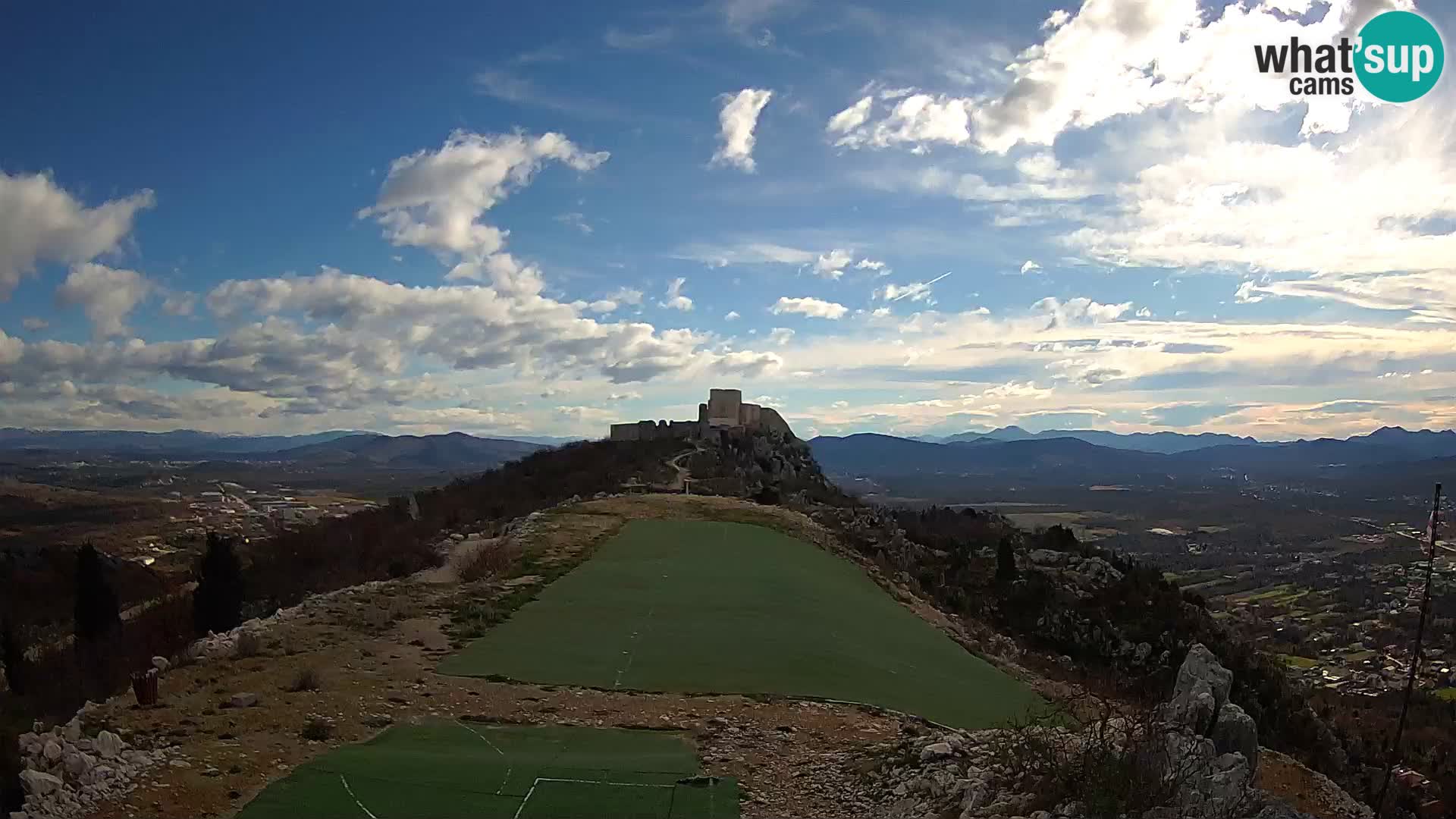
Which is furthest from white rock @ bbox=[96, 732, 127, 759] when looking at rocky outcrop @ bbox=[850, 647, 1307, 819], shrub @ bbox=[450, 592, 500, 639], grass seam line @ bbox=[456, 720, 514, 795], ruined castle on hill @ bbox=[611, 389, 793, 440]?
ruined castle on hill @ bbox=[611, 389, 793, 440]

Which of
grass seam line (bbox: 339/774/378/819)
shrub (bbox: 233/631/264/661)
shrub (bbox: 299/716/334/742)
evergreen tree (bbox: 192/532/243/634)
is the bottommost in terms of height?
evergreen tree (bbox: 192/532/243/634)

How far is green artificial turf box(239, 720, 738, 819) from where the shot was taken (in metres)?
8.21

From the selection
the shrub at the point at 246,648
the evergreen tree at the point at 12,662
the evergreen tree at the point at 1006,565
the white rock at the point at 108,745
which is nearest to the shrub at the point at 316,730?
the white rock at the point at 108,745

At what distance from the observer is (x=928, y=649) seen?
65.3 ft

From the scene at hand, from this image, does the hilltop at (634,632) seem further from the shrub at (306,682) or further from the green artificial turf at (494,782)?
the green artificial turf at (494,782)

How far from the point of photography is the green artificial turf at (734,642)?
45.9 feet

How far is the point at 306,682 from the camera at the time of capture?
11.8 meters

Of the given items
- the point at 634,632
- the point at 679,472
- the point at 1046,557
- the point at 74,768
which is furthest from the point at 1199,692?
the point at 679,472

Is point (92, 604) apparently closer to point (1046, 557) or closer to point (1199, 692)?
point (1199, 692)

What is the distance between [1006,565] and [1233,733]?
33.6m

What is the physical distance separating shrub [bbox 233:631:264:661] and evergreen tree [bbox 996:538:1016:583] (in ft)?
108

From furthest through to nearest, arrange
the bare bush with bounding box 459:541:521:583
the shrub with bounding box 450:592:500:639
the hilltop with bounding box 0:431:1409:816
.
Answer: the bare bush with bounding box 459:541:521:583
the shrub with bounding box 450:592:500:639
the hilltop with bounding box 0:431:1409:816

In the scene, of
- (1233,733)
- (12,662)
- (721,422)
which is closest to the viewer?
(1233,733)

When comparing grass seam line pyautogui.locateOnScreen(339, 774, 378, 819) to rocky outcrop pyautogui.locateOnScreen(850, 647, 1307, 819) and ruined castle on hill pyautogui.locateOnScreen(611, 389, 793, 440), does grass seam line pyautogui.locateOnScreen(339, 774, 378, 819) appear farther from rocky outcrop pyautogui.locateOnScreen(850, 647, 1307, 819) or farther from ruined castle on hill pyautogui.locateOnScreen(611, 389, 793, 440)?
ruined castle on hill pyautogui.locateOnScreen(611, 389, 793, 440)
